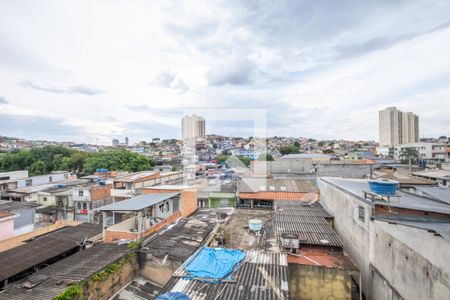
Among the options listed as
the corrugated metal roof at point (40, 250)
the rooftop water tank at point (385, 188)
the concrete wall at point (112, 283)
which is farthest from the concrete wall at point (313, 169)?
the concrete wall at point (112, 283)

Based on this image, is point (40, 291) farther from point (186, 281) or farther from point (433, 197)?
point (433, 197)

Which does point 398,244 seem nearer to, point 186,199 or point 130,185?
point 186,199

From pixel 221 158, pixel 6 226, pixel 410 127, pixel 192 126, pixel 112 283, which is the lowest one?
pixel 6 226

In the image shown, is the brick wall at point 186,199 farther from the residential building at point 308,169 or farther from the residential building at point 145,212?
the residential building at point 308,169

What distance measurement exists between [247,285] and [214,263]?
43.1 inches

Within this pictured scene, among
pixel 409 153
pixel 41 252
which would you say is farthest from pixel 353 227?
pixel 409 153

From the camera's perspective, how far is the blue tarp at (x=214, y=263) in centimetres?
500

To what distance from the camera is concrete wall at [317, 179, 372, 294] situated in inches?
265

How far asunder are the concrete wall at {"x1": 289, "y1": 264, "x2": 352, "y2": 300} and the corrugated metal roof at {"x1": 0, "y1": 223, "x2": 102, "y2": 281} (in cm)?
841

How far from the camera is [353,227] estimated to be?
306 inches

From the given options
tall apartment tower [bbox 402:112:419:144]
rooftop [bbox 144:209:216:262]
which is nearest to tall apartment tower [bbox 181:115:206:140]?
rooftop [bbox 144:209:216:262]

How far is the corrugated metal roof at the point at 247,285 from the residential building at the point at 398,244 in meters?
2.48

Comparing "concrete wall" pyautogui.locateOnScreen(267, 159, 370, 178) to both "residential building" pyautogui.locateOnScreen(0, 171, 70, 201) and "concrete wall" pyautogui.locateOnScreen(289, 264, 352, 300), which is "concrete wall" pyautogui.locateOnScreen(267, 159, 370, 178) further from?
"residential building" pyautogui.locateOnScreen(0, 171, 70, 201)

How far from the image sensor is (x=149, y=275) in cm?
736
